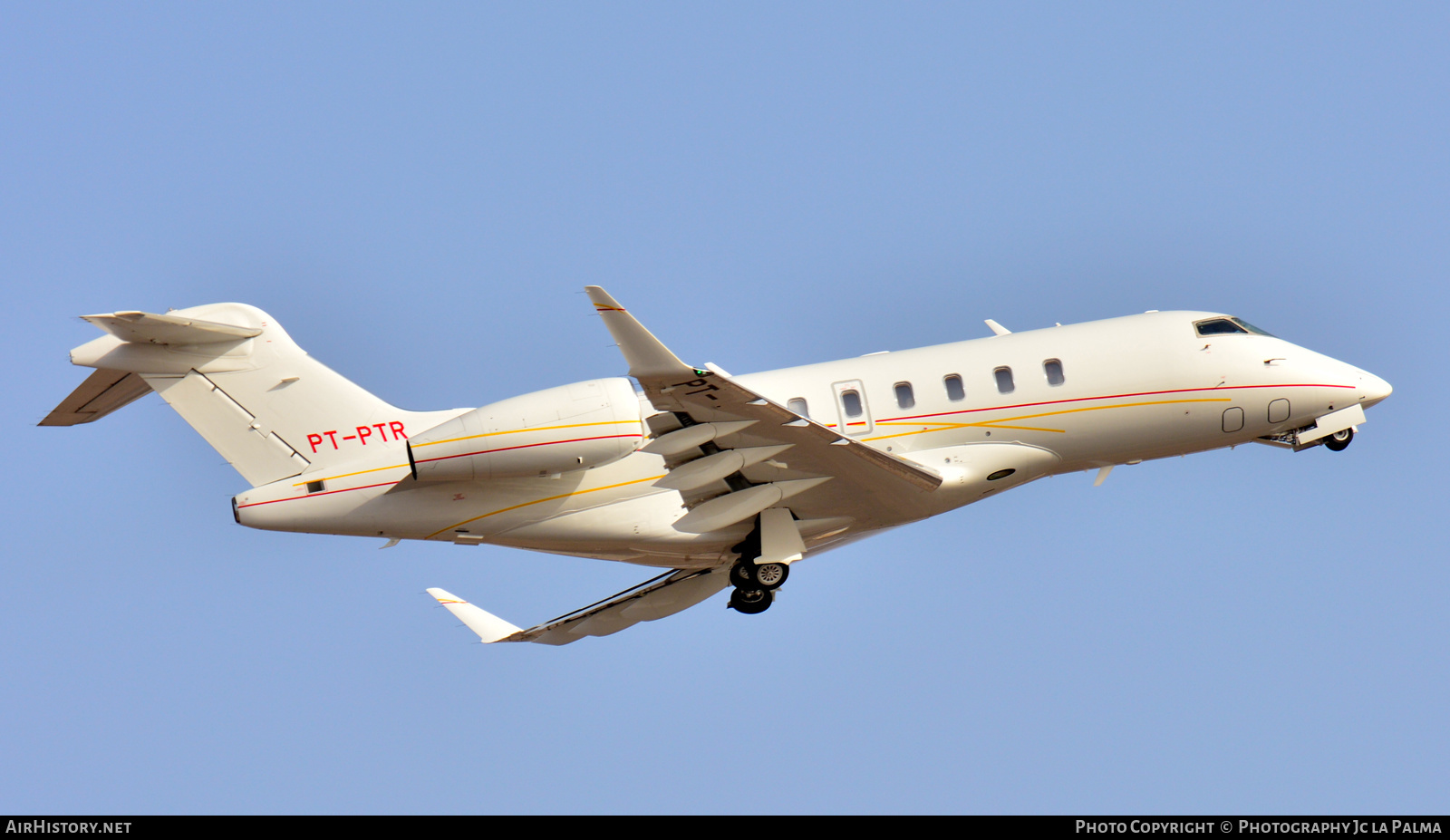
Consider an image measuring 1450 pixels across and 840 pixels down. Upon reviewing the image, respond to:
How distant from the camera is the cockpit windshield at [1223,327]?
19.2 m

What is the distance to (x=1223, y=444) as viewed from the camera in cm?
1928

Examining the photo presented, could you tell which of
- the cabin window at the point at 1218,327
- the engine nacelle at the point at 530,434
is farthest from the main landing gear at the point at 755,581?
the cabin window at the point at 1218,327

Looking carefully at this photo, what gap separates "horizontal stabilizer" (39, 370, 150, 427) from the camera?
691 inches

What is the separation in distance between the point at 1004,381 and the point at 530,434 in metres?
6.40

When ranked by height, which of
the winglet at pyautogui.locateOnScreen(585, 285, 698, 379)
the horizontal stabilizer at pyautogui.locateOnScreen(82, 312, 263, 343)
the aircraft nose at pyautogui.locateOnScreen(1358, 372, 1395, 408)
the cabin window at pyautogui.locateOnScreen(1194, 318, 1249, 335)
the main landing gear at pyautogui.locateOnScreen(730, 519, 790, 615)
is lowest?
the main landing gear at pyautogui.locateOnScreen(730, 519, 790, 615)

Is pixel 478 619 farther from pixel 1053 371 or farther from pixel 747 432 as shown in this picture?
pixel 1053 371

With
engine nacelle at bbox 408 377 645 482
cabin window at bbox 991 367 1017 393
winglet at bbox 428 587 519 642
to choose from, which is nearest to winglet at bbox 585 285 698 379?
engine nacelle at bbox 408 377 645 482

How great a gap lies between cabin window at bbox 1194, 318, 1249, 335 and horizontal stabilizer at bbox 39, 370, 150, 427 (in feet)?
46.4

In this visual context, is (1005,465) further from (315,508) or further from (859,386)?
(315,508)

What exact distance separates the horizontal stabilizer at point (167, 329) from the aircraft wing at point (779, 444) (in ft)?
20.0

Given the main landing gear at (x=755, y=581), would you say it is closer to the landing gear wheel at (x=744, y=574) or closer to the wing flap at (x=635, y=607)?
the landing gear wheel at (x=744, y=574)

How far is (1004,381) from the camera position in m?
18.4

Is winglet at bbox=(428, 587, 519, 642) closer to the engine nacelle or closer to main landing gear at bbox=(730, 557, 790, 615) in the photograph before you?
main landing gear at bbox=(730, 557, 790, 615)

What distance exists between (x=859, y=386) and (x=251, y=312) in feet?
26.6
